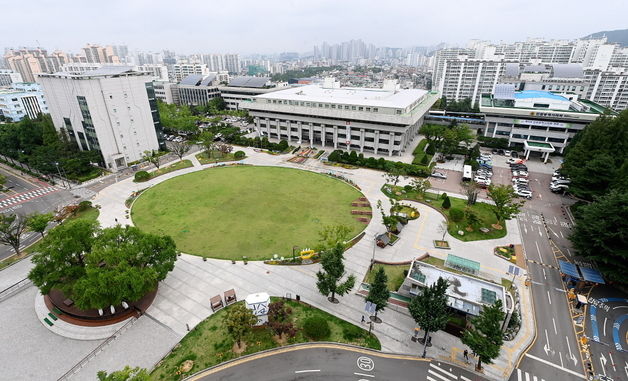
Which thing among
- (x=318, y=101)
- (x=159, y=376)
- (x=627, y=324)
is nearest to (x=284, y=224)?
(x=159, y=376)

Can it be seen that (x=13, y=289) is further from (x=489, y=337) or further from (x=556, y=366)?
(x=556, y=366)

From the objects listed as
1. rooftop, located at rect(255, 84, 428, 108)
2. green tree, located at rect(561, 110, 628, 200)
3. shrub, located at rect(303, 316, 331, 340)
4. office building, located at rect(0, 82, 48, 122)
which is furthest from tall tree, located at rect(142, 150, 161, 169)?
green tree, located at rect(561, 110, 628, 200)

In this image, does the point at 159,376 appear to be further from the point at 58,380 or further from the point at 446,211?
the point at 446,211

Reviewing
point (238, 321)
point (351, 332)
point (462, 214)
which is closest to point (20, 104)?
point (238, 321)

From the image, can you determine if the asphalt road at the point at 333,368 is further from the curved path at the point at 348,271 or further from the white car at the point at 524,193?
the white car at the point at 524,193

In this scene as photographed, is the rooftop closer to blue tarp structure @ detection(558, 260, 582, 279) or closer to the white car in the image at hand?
the white car

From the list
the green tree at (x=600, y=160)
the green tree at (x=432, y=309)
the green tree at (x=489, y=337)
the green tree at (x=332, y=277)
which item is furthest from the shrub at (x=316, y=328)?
the green tree at (x=600, y=160)

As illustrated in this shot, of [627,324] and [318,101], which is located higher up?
[318,101]
